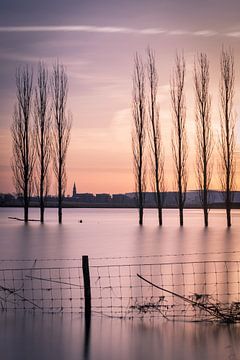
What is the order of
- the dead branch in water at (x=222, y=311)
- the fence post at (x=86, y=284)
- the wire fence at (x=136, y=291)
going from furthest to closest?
the wire fence at (x=136, y=291)
the fence post at (x=86, y=284)
the dead branch in water at (x=222, y=311)

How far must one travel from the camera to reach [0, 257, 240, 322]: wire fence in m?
6.63

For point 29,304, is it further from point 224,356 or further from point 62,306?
point 224,356

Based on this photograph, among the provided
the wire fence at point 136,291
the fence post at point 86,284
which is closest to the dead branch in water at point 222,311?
the wire fence at point 136,291

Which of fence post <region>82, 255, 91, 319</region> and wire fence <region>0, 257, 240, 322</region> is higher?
fence post <region>82, 255, 91, 319</region>

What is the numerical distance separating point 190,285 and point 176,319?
213 cm

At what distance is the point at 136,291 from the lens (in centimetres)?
798

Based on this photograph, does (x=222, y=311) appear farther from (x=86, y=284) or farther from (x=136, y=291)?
(x=136, y=291)

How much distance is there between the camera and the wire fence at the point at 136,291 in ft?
21.8

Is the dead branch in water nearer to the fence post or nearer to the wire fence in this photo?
the wire fence

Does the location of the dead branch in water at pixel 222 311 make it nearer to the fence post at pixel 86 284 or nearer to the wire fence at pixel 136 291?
the wire fence at pixel 136 291

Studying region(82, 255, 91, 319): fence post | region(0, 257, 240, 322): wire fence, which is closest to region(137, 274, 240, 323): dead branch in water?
region(0, 257, 240, 322): wire fence

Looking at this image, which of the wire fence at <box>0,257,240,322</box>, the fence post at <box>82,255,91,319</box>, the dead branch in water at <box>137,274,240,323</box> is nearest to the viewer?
the dead branch in water at <box>137,274,240,323</box>

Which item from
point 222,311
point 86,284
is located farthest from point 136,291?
point 222,311

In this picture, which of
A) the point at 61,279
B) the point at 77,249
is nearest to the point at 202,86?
the point at 77,249
